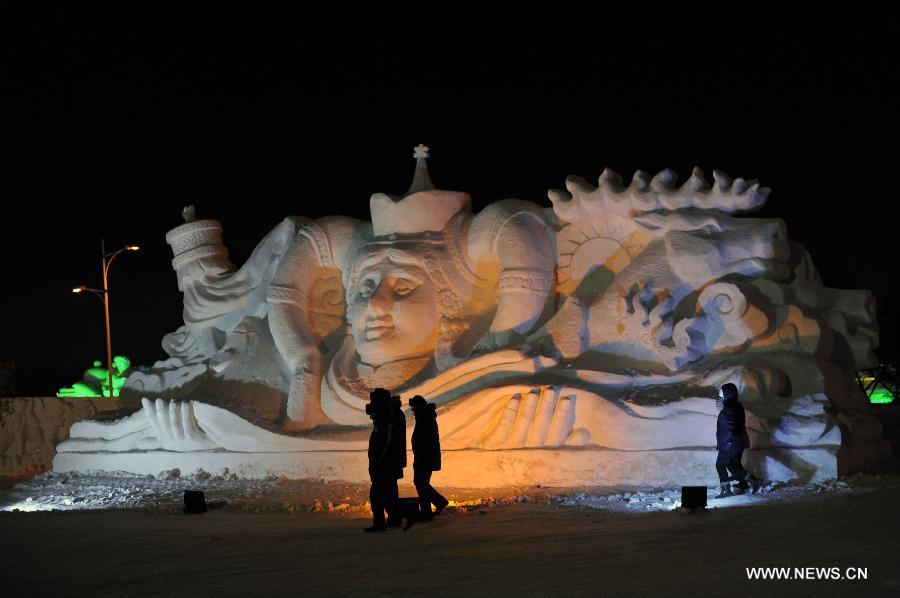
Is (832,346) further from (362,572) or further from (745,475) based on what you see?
(362,572)

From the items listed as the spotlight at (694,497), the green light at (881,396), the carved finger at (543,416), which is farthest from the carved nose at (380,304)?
the green light at (881,396)

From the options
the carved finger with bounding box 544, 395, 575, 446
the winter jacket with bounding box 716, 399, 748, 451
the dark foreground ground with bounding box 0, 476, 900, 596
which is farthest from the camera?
the carved finger with bounding box 544, 395, 575, 446

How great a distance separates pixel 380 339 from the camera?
10555mm

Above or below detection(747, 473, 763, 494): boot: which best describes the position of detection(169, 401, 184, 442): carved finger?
above

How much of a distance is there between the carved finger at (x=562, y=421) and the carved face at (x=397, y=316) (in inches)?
73.2

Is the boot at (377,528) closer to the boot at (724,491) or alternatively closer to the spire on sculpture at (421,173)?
the boot at (724,491)

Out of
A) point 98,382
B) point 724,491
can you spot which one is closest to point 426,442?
point 724,491

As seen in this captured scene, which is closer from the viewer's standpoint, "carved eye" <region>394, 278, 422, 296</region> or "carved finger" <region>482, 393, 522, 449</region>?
"carved finger" <region>482, 393, 522, 449</region>

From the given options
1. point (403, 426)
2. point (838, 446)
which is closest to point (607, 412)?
point (838, 446)

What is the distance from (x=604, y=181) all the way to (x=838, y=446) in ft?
10.3

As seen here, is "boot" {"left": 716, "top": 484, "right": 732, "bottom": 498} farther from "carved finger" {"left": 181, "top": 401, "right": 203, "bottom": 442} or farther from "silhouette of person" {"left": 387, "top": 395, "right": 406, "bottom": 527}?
"carved finger" {"left": 181, "top": 401, "right": 203, "bottom": 442}

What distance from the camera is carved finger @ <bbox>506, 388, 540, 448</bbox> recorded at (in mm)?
9234

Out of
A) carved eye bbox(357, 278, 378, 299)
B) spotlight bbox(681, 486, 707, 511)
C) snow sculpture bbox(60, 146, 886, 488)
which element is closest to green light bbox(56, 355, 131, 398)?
snow sculpture bbox(60, 146, 886, 488)

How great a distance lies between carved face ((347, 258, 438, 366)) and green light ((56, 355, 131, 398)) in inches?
428
